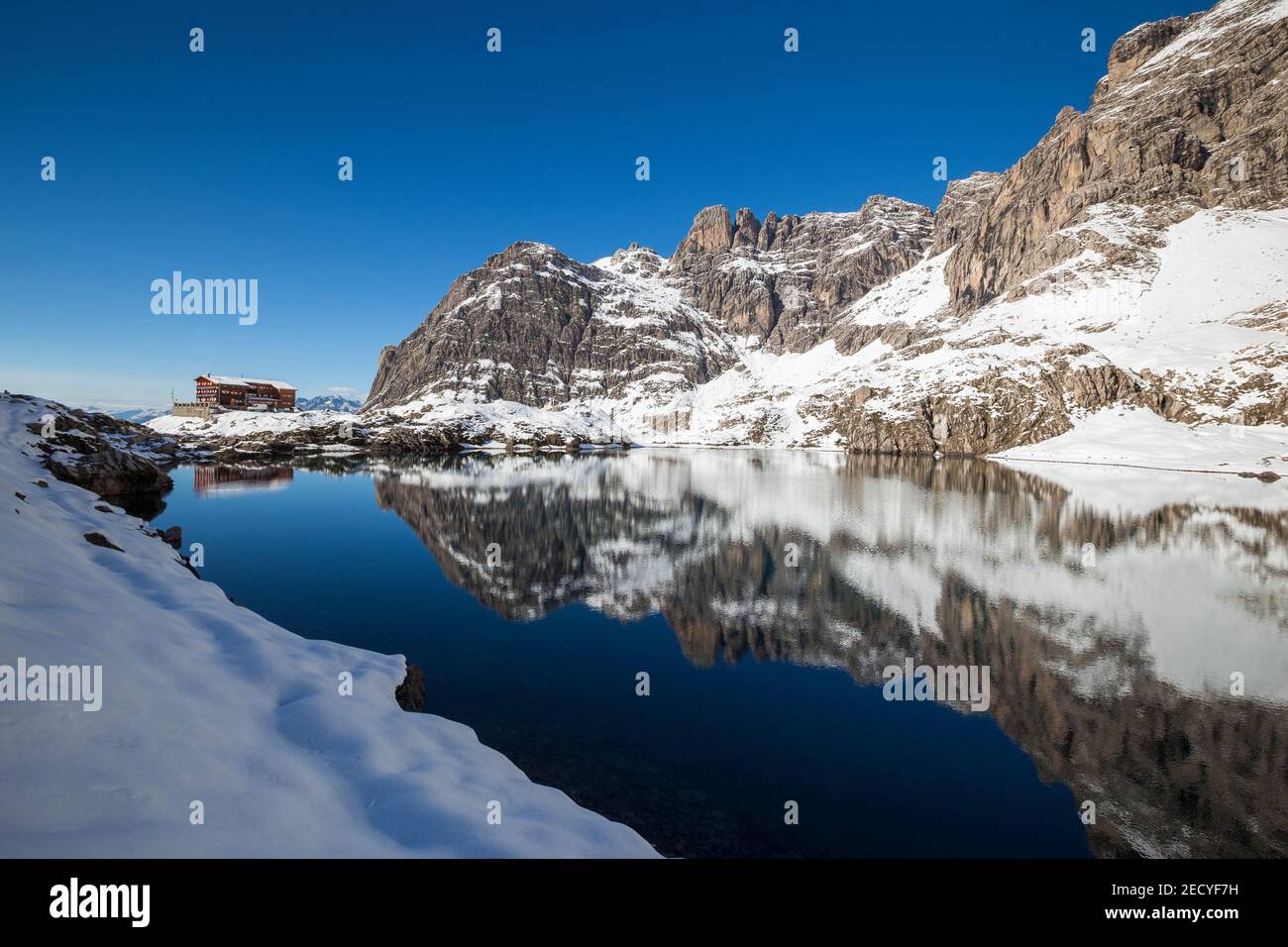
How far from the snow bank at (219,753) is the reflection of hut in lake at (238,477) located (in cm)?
5971

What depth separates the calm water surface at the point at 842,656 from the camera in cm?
1123

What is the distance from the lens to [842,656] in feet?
62.5

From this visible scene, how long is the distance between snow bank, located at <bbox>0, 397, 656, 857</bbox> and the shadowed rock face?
11.1m

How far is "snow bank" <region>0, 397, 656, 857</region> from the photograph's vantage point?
189 inches

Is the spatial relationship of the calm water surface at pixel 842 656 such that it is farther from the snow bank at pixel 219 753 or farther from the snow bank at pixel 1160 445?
the snow bank at pixel 1160 445

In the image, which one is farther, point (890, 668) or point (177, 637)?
point (890, 668)

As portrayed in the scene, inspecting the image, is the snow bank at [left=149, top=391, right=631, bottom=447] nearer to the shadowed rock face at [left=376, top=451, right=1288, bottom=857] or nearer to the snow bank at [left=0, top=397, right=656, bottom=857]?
the shadowed rock face at [left=376, top=451, right=1288, bottom=857]

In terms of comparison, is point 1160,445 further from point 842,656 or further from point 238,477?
point 238,477

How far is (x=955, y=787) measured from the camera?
12.1 m

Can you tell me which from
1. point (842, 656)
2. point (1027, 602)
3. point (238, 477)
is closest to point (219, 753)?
point (842, 656)

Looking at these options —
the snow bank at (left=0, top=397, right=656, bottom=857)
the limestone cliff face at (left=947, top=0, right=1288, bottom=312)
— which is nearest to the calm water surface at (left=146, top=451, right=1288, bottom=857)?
the snow bank at (left=0, top=397, right=656, bottom=857)
